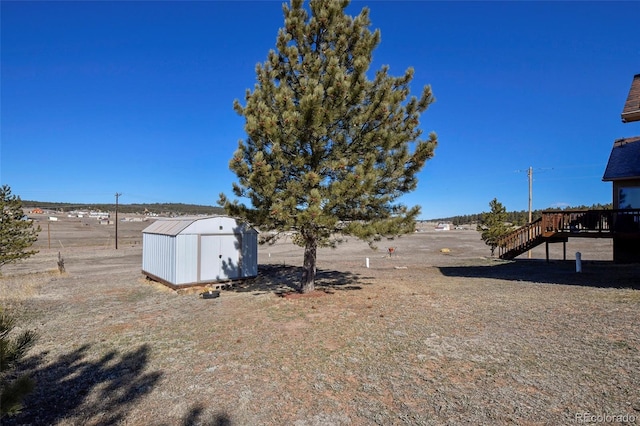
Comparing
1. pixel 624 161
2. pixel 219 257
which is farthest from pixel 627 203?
pixel 219 257

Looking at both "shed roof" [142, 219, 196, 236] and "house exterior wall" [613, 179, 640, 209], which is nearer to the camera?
"shed roof" [142, 219, 196, 236]

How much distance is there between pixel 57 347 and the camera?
24.5 ft

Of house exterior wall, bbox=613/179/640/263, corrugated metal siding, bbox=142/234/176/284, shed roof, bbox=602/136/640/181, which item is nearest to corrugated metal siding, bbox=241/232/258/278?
corrugated metal siding, bbox=142/234/176/284

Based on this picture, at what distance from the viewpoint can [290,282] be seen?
49.5ft

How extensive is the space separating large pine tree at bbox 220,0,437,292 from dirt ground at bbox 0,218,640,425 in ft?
9.04

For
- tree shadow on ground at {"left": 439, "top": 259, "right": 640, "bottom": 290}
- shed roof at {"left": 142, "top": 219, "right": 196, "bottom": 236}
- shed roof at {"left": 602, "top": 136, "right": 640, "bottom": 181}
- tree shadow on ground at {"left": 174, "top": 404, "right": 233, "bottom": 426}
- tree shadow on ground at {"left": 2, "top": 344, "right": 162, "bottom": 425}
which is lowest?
tree shadow on ground at {"left": 2, "top": 344, "right": 162, "bottom": 425}

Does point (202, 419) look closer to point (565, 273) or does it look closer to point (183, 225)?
point (183, 225)

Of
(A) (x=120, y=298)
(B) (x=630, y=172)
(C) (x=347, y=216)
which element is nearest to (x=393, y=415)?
(C) (x=347, y=216)

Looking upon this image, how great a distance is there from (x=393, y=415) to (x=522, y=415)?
159 cm

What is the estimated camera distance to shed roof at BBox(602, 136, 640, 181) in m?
15.9

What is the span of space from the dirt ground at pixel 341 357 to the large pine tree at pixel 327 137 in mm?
2757

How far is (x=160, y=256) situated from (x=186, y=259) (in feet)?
7.00

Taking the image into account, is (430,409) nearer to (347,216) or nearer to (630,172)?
(347,216)

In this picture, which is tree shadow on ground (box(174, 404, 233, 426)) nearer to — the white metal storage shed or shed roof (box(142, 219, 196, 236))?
the white metal storage shed
